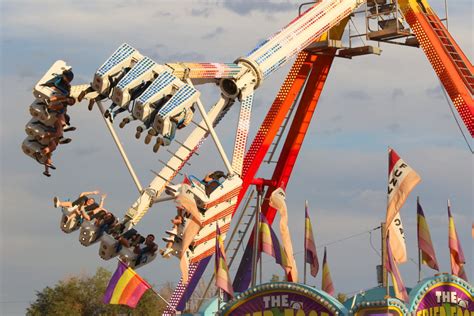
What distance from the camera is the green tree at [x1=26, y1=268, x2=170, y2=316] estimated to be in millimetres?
80312

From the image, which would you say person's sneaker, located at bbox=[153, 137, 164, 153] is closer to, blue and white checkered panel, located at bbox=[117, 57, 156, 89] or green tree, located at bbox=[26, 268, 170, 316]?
blue and white checkered panel, located at bbox=[117, 57, 156, 89]

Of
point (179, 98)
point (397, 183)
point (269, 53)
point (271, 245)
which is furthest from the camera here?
point (269, 53)

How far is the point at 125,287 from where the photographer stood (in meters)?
45.0

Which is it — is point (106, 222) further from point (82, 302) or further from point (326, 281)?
point (82, 302)

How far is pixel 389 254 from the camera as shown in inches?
1657

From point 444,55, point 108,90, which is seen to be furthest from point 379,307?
point 444,55

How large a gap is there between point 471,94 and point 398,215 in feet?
27.9

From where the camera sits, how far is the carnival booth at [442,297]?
140 ft

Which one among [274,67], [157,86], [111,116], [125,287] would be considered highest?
[274,67]

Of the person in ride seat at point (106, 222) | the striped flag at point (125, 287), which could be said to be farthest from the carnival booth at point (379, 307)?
the person in ride seat at point (106, 222)

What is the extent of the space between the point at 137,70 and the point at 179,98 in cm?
173

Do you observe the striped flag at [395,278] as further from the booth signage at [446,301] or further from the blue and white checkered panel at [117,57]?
the blue and white checkered panel at [117,57]

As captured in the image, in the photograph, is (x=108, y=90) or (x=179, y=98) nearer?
(x=179, y=98)

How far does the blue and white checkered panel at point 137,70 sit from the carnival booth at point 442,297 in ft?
35.7
